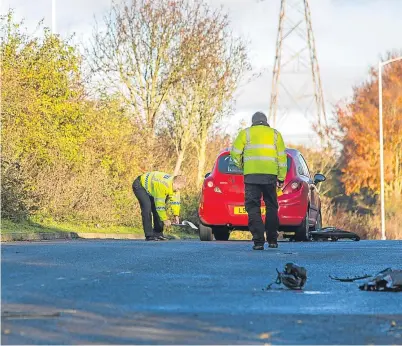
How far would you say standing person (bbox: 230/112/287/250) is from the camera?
1728cm

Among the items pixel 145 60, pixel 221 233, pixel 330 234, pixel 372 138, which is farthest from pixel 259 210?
pixel 372 138

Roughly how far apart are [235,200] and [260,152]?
3984mm

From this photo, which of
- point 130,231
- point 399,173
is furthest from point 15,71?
point 399,173

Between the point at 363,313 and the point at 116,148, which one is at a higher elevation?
the point at 116,148

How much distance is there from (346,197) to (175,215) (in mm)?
44130

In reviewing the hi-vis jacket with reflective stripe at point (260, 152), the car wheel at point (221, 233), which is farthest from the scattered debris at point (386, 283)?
the car wheel at point (221, 233)

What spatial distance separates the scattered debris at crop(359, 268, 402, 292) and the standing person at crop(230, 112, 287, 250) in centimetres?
643

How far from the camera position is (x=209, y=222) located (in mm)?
21562

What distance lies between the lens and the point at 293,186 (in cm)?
2156

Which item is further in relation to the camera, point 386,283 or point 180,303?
point 386,283

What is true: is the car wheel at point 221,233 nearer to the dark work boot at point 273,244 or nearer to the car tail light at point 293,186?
the car tail light at point 293,186

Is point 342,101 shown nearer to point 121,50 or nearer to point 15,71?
point 121,50

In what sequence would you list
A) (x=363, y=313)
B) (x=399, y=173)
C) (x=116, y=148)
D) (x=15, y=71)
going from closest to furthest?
(x=363, y=313), (x=15, y=71), (x=116, y=148), (x=399, y=173)

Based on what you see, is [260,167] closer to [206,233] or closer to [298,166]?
[298,166]
